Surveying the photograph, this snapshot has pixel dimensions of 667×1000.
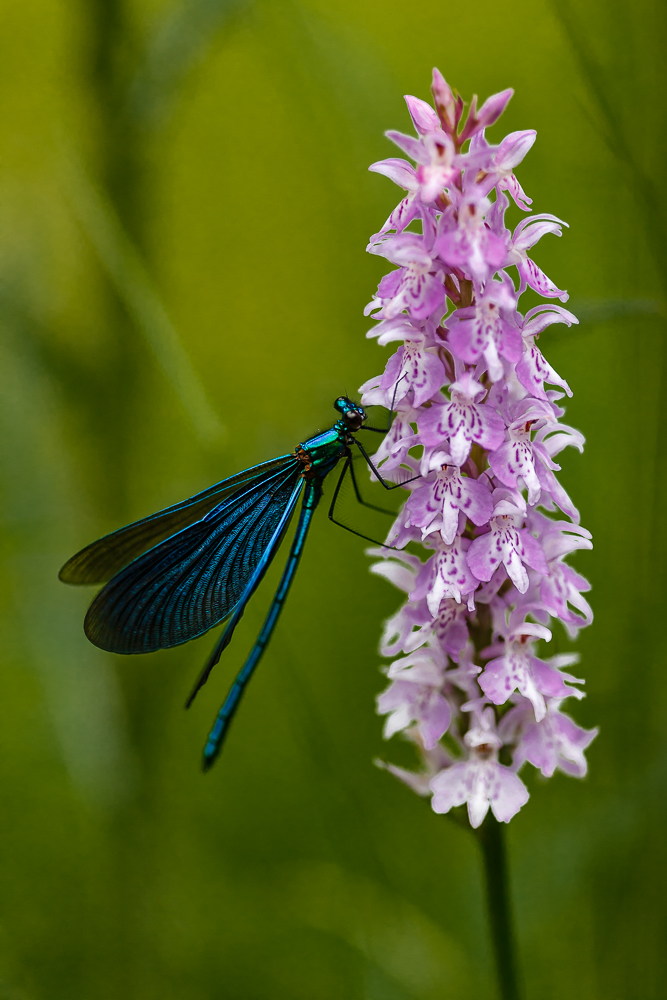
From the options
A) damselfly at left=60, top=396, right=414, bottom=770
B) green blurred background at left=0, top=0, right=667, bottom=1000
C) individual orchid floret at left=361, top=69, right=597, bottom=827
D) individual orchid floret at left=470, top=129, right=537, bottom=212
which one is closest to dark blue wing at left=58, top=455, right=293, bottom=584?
damselfly at left=60, top=396, right=414, bottom=770

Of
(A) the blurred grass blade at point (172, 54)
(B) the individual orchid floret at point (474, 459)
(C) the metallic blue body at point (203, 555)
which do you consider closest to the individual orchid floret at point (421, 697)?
(B) the individual orchid floret at point (474, 459)

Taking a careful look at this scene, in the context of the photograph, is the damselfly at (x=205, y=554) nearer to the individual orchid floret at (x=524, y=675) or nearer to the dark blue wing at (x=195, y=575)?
the dark blue wing at (x=195, y=575)

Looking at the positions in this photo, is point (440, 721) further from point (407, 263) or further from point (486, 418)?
point (407, 263)

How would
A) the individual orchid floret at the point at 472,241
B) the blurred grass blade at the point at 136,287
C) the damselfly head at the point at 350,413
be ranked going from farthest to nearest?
the damselfly head at the point at 350,413 < the blurred grass blade at the point at 136,287 < the individual orchid floret at the point at 472,241

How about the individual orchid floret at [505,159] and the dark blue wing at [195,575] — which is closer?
the individual orchid floret at [505,159]

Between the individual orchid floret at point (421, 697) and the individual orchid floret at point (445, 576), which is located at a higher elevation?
the individual orchid floret at point (445, 576)

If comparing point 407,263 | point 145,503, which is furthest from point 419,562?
point 145,503

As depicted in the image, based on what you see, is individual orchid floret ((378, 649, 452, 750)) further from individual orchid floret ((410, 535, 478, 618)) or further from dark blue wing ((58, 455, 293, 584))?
dark blue wing ((58, 455, 293, 584))
